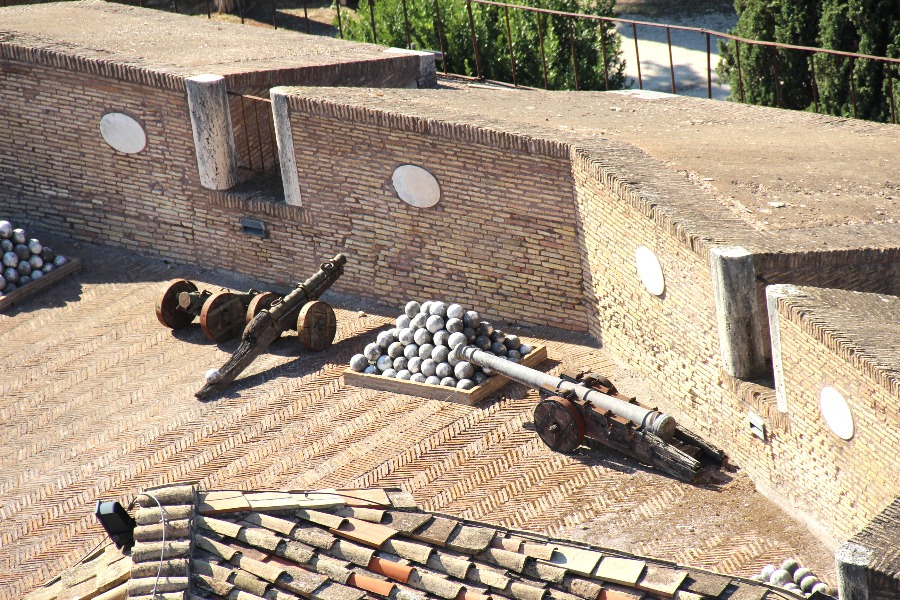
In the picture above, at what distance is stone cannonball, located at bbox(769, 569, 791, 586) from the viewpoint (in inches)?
354

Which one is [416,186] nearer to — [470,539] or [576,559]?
[470,539]

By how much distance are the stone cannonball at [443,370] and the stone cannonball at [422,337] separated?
0.35 m

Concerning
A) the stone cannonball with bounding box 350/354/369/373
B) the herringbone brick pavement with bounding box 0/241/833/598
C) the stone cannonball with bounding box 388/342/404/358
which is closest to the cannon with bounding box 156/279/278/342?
the herringbone brick pavement with bounding box 0/241/833/598

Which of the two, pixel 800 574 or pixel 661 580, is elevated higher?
pixel 661 580

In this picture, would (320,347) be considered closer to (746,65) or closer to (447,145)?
(447,145)

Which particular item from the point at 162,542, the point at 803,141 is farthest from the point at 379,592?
the point at 803,141

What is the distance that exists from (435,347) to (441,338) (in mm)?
104

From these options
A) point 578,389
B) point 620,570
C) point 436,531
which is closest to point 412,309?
point 578,389

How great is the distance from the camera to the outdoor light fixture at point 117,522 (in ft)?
27.9

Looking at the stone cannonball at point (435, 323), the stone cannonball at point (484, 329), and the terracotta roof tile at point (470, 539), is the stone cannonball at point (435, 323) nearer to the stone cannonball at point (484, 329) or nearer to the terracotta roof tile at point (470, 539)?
the stone cannonball at point (484, 329)

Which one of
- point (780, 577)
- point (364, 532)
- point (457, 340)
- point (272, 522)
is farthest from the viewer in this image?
point (457, 340)

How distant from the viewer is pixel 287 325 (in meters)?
13.3

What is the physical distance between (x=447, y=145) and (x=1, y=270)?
18.8 feet

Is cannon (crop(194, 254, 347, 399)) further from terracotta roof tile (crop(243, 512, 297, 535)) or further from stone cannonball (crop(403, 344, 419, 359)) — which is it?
terracotta roof tile (crop(243, 512, 297, 535))
